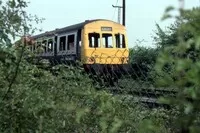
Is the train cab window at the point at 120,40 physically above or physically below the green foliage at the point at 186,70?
below

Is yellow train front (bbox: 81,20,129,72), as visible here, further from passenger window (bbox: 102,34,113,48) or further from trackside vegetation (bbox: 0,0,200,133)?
trackside vegetation (bbox: 0,0,200,133)

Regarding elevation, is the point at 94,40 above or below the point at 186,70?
below

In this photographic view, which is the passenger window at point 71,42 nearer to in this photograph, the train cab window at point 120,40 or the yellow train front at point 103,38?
the yellow train front at point 103,38

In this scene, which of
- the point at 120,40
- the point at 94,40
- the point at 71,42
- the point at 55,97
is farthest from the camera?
the point at 120,40

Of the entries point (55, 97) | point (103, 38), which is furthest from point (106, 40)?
point (55, 97)

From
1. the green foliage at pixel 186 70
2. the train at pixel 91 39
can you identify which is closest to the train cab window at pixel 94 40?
the train at pixel 91 39

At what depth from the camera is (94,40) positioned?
21.6 m

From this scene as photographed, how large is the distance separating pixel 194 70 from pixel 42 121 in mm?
1563

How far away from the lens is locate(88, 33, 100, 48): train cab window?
21.1 metres

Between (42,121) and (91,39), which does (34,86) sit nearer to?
(42,121)

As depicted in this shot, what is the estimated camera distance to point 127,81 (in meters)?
5.82

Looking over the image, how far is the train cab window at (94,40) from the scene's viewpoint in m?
21.1

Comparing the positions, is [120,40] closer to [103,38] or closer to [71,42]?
[103,38]

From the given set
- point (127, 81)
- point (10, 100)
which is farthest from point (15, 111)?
point (127, 81)
